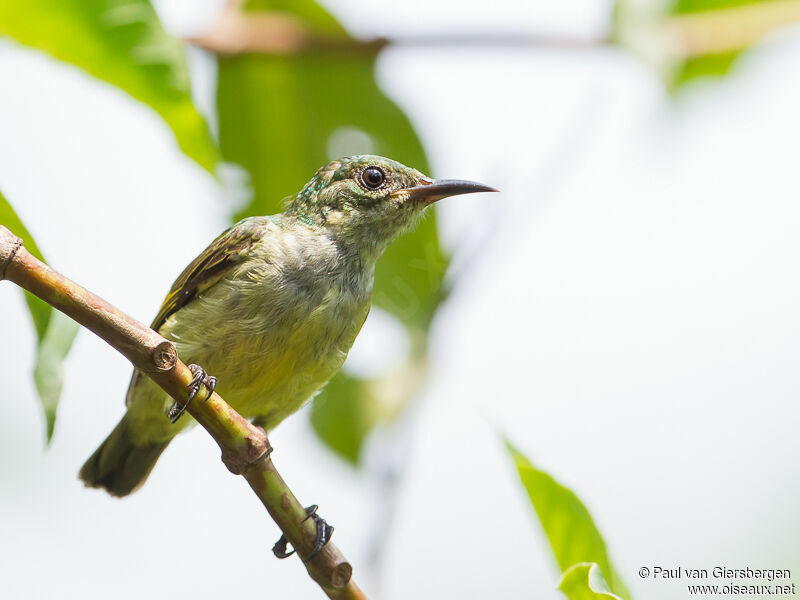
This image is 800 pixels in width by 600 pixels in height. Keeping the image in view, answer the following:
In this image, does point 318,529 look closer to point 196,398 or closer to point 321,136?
point 196,398

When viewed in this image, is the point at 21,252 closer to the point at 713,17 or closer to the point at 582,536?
the point at 582,536

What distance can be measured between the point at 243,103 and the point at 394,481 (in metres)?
2.27

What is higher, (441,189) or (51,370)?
(441,189)

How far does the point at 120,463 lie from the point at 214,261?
1298 mm

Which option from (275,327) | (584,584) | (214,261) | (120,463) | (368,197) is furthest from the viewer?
(120,463)

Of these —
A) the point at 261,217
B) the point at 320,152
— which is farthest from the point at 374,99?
the point at 261,217

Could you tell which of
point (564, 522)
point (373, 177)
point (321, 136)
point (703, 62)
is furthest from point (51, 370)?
point (703, 62)

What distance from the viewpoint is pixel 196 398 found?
2449 mm

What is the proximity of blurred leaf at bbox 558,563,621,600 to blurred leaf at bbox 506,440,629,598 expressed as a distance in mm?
258

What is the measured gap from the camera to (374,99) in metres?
4.58

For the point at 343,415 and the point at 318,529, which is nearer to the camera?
the point at 318,529

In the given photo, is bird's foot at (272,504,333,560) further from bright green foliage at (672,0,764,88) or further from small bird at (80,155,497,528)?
bright green foliage at (672,0,764,88)

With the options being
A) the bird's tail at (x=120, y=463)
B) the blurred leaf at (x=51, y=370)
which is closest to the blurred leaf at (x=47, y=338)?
the blurred leaf at (x=51, y=370)

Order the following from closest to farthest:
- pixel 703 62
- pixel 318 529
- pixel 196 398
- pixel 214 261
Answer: pixel 196 398 < pixel 318 529 < pixel 214 261 < pixel 703 62
